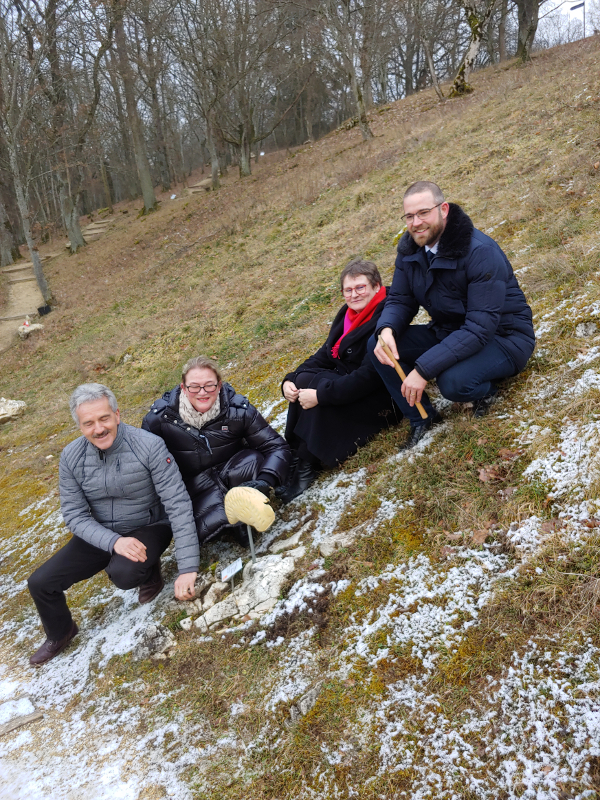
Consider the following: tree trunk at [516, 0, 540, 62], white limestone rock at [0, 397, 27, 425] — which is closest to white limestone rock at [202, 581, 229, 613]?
white limestone rock at [0, 397, 27, 425]

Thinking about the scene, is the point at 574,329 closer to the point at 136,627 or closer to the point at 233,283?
the point at 136,627

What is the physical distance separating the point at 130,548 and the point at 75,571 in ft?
1.61

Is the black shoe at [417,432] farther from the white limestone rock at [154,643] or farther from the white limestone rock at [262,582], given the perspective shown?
the white limestone rock at [154,643]

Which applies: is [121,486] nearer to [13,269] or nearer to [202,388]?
[202,388]

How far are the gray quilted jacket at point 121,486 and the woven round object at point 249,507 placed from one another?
15.0 inches

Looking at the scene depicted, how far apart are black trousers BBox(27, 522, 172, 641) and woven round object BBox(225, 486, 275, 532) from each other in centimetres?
68

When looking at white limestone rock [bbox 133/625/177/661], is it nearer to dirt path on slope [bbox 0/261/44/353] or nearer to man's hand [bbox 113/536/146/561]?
man's hand [bbox 113/536/146/561]

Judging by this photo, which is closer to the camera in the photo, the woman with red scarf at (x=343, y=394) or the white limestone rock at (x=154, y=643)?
the white limestone rock at (x=154, y=643)

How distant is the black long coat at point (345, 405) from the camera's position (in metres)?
3.59

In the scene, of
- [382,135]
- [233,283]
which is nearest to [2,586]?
[233,283]

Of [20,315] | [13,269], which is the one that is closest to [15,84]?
[20,315]

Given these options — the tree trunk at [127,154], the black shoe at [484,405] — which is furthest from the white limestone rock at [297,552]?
the tree trunk at [127,154]

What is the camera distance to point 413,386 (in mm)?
3061

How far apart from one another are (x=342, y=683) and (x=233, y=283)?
9.88 metres
